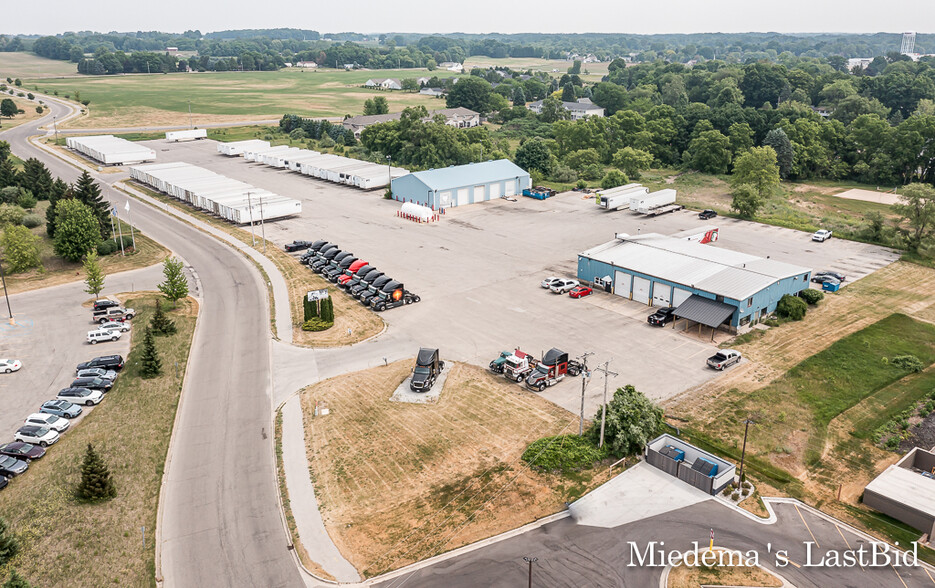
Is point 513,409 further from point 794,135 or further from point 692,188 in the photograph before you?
point 794,135

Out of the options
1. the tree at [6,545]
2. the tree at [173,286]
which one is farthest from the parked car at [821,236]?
the tree at [6,545]

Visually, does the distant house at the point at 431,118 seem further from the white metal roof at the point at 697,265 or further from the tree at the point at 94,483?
the tree at the point at 94,483

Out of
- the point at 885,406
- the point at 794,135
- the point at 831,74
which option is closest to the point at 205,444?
the point at 885,406

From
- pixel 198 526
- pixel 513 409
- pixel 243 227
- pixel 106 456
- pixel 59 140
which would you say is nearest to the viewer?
pixel 198 526

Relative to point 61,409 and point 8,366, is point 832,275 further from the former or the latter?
point 8,366

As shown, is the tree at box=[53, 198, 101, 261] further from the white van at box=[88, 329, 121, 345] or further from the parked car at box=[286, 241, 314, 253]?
the white van at box=[88, 329, 121, 345]
